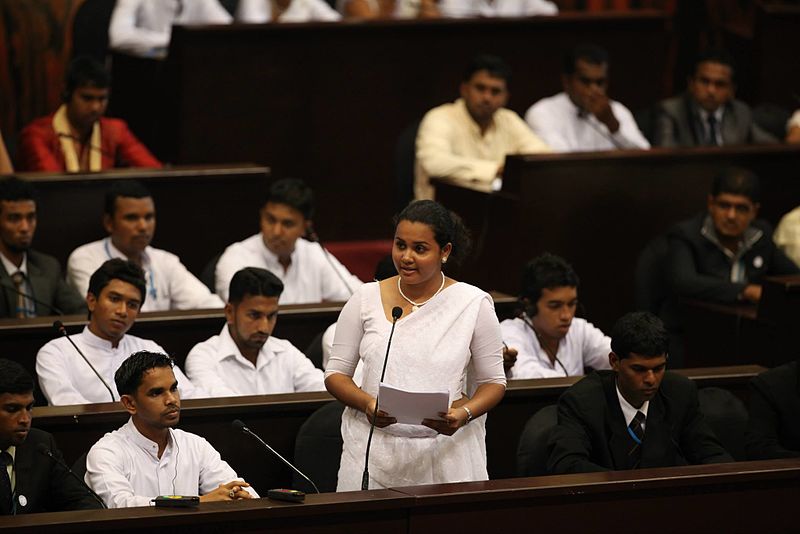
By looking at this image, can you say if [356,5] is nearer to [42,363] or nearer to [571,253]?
[571,253]

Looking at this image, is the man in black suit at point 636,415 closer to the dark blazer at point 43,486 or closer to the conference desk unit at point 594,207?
the dark blazer at point 43,486

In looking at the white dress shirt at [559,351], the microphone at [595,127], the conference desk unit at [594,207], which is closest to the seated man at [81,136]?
the conference desk unit at [594,207]

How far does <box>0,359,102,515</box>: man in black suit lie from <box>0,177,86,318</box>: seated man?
59.0 inches

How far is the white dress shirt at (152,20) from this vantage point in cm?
695

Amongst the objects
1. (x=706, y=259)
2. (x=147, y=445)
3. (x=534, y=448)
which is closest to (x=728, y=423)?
(x=534, y=448)

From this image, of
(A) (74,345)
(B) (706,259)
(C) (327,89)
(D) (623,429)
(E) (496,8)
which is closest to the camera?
(D) (623,429)

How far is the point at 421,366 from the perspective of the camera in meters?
3.47

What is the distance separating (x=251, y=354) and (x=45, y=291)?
93cm

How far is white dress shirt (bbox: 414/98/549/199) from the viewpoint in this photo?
6352 millimetres

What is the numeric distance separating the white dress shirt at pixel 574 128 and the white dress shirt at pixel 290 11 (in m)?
1.21

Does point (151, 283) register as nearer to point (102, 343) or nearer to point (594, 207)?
point (102, 343)

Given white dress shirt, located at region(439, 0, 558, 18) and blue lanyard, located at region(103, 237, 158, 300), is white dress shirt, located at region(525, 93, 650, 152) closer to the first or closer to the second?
white dress shirt, located at region(439, 0, 558, 18)

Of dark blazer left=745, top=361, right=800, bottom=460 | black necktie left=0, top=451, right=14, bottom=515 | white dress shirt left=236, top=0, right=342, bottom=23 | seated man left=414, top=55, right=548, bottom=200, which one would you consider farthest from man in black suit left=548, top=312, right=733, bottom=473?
white dress shirt left=236, top=0, right=342, bottom=23

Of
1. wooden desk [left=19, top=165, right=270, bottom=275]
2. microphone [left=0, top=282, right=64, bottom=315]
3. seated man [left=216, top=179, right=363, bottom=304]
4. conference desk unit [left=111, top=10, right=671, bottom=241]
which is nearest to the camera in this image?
microphone [left=0, top=282, right=64, bottom=315]
